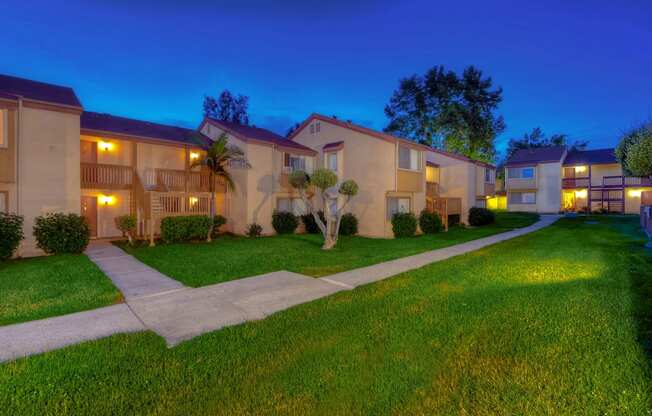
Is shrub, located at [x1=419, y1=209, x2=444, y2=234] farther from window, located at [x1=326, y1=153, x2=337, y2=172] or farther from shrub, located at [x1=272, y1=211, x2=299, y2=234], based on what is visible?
shrub, located at [x1=272, y1=211, x2=299, y2=234]

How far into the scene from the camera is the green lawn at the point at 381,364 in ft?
9.50

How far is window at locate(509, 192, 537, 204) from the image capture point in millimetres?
37750

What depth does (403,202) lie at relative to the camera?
61.3ft

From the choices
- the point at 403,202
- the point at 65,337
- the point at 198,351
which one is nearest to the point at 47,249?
the point at 65,337

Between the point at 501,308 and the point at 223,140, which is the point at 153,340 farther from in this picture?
the point at 223,140

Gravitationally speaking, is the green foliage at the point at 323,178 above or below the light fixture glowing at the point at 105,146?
below

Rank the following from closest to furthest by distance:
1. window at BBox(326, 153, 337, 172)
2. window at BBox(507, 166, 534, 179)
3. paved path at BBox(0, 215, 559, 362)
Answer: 1. paved path at BBox(0, 215, 559, 362)
2. window at BBox(326, 153, 337, 172)
3. window at BBox(507, 166, 534, 179)

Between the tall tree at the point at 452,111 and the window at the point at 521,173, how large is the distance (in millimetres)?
3037

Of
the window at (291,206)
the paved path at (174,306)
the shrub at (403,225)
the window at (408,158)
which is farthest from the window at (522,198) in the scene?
the paved path at (174,306)

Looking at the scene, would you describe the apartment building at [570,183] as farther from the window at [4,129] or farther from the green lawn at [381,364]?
the window at [4,129]

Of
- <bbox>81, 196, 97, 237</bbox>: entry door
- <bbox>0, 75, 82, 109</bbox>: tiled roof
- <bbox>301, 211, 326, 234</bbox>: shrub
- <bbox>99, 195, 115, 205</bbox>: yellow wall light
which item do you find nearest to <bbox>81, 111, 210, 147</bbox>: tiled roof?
<bbox>0, 75, 82, 109</bbox>: tiled roof

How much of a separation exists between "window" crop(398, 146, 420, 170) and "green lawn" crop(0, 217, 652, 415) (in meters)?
12.2

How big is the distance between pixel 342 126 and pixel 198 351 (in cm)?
1657

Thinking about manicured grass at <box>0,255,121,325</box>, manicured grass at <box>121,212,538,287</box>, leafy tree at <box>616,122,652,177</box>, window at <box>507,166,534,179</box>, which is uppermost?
window at <box>507,166,534,179</box>
